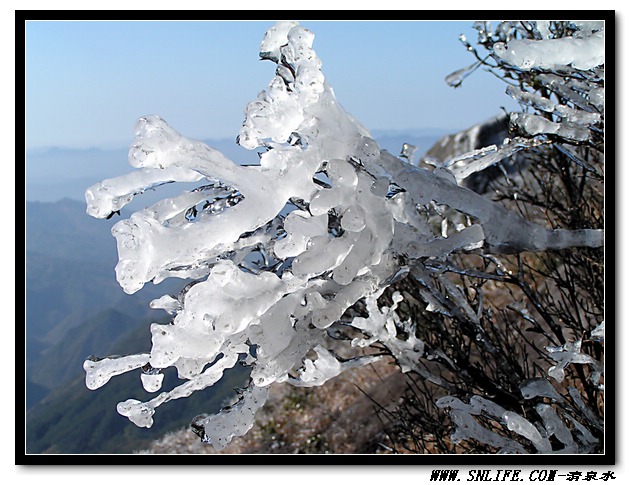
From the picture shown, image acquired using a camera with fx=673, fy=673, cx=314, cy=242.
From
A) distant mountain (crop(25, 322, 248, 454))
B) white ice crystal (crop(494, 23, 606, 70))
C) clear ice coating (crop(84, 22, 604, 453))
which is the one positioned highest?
white ice crystal (crop(494, 23, 606, 70))

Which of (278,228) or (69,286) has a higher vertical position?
(278,228)

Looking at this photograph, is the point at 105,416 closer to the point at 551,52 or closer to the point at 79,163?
the point at 79,163

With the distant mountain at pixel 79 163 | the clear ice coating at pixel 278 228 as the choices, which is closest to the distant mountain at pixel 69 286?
the distant mountain at pixel 79 163

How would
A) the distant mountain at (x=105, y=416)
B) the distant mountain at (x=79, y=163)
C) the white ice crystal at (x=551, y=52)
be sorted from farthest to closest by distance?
the distant mountain at (x=105, y=416) < the distant mountain at (x=79, y=163) < the white ice crystal at (x=551, y=52)

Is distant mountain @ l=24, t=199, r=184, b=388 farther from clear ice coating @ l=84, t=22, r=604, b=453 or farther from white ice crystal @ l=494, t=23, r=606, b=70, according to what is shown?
white ice crystal @ l=494, t=23, r=606, b=70

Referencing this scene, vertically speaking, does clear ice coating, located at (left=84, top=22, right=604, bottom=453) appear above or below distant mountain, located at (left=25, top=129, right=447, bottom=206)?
above

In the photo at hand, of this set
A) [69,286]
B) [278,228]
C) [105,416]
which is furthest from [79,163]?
[69,286]

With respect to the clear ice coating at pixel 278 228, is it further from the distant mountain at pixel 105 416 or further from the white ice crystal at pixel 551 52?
the distant mountain at pixel 105 416

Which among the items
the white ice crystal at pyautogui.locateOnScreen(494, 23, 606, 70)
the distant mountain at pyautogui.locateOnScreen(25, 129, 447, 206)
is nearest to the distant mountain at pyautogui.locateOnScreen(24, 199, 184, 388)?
the distant mountain at pyautogui.locateOnScreen(25, 129, 447, 206)
